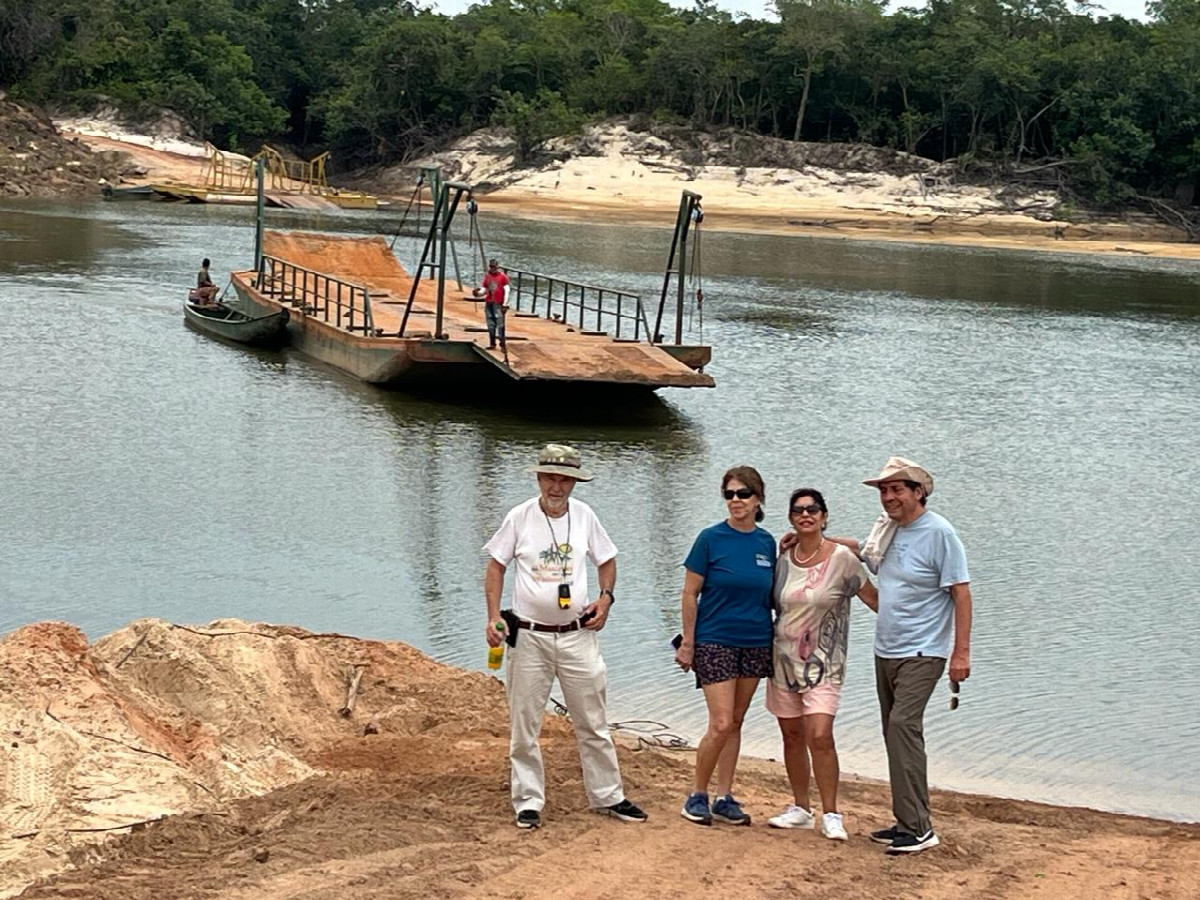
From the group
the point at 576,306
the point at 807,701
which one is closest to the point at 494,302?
the point at 576,306

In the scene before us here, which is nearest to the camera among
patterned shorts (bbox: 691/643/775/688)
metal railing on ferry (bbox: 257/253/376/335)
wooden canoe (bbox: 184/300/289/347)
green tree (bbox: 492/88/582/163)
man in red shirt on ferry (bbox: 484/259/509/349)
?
patterned shorts (bbox: 691/643/775/688)

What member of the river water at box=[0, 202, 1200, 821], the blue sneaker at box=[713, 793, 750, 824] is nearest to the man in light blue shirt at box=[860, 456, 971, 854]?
the blue sneaker at box=[713, 793, 750, 824]

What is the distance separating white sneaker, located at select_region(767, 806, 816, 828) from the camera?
6.96 metres

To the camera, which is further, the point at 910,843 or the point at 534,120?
the point at 534,120

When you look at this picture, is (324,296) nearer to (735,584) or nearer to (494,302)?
(494,302)

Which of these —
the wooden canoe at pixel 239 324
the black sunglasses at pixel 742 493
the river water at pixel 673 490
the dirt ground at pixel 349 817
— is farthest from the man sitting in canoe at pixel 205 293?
the black sunglasses at pixel 742 493

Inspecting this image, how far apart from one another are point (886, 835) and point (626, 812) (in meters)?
1.02

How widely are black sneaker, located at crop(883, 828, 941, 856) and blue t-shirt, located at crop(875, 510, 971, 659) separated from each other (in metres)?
0.69

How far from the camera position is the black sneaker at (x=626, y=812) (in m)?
6.91

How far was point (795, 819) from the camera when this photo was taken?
6965 millimetres

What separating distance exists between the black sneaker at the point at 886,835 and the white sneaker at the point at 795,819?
0.85 feet

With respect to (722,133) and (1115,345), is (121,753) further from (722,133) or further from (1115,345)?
(722,133)

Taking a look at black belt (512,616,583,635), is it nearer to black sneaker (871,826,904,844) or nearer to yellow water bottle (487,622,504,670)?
yellow water bottle (487,622,504,670)

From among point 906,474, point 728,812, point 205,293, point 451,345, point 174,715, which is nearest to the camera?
point 906,474
